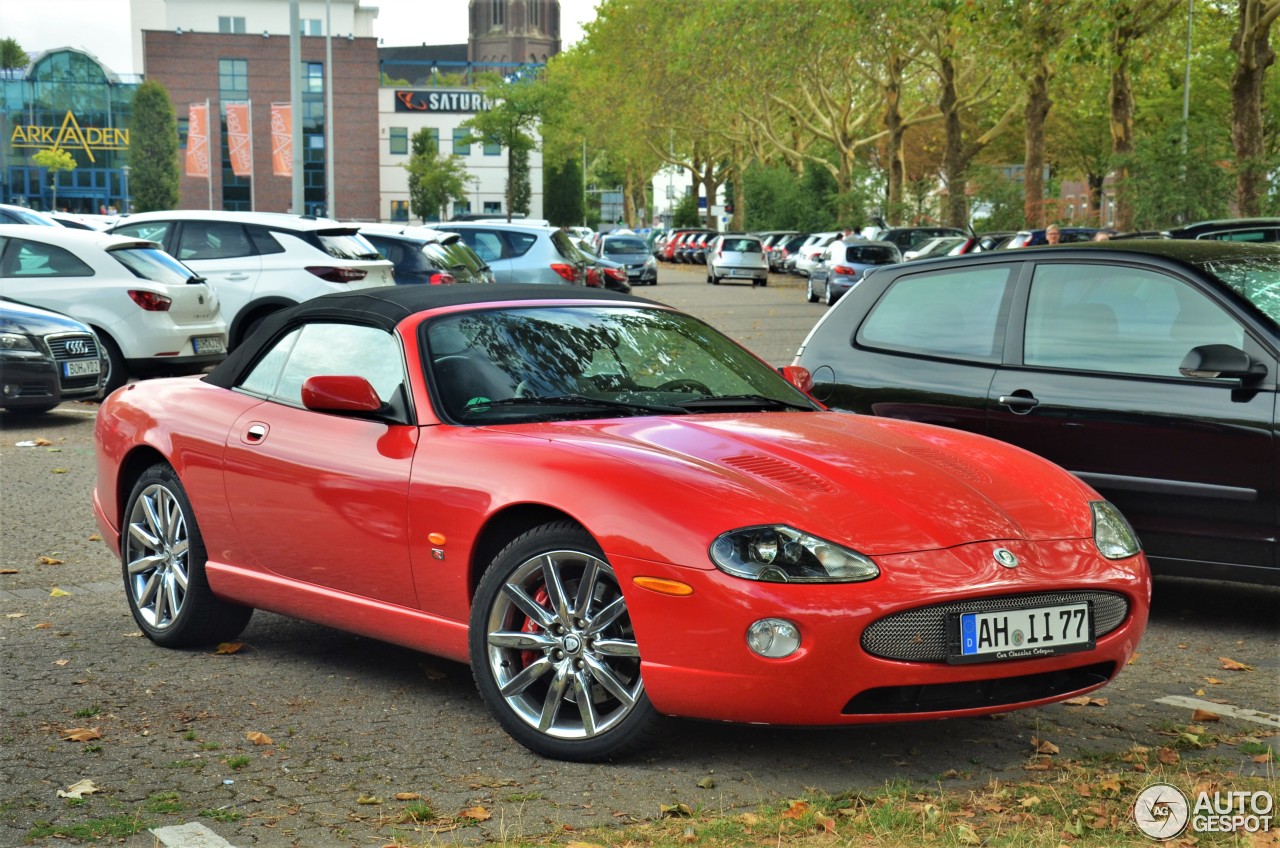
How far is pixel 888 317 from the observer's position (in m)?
8.27

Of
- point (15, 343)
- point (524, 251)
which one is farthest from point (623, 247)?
point (15, 343)

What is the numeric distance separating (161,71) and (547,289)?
10925 cm

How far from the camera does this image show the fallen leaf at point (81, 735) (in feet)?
17.4

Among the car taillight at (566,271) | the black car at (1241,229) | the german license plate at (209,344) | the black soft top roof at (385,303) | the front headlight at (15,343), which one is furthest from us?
the car taillight at (566,271)

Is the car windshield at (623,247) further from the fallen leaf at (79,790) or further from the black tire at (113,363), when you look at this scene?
the fallen leaf at (79,790)

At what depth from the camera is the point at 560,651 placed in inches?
198

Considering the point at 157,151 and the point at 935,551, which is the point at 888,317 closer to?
the point at 935,551

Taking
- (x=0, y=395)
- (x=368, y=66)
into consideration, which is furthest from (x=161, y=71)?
(x=0, y=395)

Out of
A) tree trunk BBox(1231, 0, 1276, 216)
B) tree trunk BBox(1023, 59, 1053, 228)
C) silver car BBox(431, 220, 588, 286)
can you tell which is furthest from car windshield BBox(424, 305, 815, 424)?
tree trunk BBox(1023, 59, 1053, 228)

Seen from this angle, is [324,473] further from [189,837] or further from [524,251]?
[524,251]

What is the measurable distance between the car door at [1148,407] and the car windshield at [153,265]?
11.2 metres

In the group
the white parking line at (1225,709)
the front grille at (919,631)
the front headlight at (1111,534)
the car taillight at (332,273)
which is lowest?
the white parking line at (1225,709)

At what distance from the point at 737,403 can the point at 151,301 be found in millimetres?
11759

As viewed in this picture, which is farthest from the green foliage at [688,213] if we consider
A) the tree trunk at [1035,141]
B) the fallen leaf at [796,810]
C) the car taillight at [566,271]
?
the fallen leaf at [796,810]
